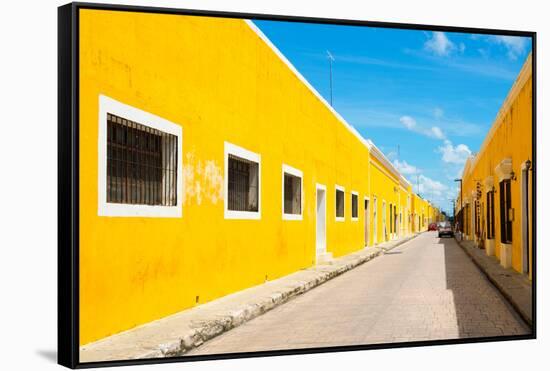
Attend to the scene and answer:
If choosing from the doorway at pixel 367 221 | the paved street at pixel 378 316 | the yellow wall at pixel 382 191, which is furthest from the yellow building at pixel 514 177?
the yellow wall at pixel 382 191

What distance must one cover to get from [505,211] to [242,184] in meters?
8.90

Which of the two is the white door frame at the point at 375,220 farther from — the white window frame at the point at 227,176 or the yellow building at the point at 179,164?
the white window frame at the point at 227,176

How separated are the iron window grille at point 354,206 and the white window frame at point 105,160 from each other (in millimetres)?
14991

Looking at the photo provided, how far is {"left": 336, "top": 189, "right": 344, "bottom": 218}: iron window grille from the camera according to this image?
20016 mm

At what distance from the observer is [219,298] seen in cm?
916

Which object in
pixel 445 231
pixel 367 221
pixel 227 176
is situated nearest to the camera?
pixel 227 176

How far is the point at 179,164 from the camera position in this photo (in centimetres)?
789

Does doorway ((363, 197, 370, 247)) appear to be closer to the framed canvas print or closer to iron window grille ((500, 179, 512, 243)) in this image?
iron window grille ((500, 179, 512, 243))

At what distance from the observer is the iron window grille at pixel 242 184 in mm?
10195

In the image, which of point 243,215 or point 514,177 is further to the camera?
point 514,177

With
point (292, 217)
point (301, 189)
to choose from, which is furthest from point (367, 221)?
point (292, 217)

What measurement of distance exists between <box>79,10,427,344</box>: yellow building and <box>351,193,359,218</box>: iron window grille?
8.48 m

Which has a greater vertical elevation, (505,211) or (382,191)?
(382,191)

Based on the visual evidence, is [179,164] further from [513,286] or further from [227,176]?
[513,286]
